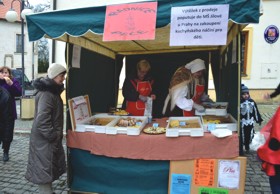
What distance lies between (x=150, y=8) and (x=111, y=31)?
450 mm

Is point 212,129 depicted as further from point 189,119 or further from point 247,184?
point 247,184

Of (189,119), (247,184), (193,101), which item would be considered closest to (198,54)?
(193,101)

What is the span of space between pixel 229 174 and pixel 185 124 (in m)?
0.81

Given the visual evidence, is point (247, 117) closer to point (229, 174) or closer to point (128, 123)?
point (229, 174)

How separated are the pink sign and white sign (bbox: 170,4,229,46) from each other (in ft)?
0.73

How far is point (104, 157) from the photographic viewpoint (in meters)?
3.51

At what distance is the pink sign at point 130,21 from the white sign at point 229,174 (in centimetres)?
154

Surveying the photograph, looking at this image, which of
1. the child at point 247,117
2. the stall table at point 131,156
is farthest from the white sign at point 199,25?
the child at point 247,117

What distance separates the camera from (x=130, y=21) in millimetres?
2959

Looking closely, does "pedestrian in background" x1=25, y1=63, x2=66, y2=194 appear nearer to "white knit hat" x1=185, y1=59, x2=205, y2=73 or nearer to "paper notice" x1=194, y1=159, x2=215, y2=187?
"paper notice" x1=194, y1=159, x2=215, y2=187

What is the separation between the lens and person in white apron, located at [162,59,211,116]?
4160 millimetres

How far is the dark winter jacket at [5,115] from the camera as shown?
5004 mm

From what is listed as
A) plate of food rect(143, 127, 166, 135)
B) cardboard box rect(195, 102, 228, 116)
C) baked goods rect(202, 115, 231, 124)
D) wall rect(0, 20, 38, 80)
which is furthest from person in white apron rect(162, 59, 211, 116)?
wall rect(0, 20, 38, 80)

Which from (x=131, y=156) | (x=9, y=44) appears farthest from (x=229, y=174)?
(x=9, y=44)
